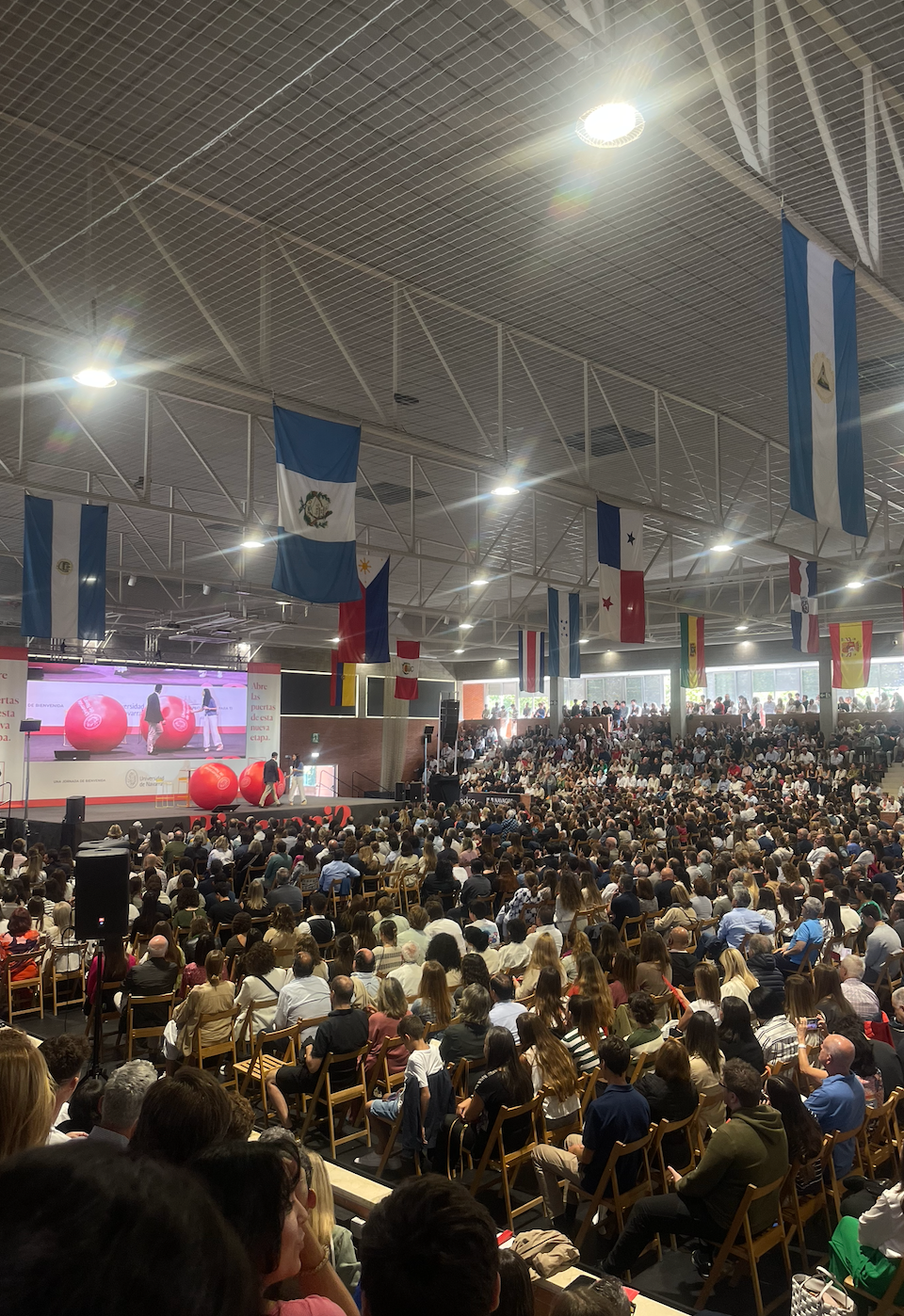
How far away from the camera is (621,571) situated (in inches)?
536

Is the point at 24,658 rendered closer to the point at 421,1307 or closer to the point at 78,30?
the point at 78,30

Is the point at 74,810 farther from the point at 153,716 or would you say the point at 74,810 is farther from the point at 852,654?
the point at 852,654

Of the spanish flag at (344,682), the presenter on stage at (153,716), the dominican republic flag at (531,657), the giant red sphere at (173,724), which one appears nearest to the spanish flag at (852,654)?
the dominican republic flag at (531,657)

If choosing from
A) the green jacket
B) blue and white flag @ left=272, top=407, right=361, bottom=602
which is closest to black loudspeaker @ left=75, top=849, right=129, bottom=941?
blue and white flag @ left=272, top=407, right=361, bottom=602

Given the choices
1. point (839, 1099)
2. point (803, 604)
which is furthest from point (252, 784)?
point (839, 1099)

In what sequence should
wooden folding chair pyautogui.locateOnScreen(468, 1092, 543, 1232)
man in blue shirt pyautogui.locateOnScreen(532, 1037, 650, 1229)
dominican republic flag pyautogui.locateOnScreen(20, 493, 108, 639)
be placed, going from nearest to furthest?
man in blue shirt pyautogui.locateOnScreen(532, 1037, 650, 1229) < wooden folding chair pyautogui.locateOnScreen(468, 1092, 543, 1232) < dominican republic flag pyautogui.locateOnScreen(20, 493, 108, 639)

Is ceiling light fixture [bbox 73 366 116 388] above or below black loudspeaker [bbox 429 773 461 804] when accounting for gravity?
above

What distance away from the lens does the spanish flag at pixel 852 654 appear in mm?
20875

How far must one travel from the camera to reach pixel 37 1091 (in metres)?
2.64

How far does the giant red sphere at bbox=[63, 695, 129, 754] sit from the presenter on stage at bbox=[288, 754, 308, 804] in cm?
583

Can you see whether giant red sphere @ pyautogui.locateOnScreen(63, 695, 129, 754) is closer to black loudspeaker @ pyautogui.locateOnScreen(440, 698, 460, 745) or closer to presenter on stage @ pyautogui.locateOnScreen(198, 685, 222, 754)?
presenter on stage @ pyautogui.locateOnScreen(198, 685, 222, 754)

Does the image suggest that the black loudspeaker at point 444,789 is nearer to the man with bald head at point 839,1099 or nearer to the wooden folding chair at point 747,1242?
the man with bald head at point 839,1099

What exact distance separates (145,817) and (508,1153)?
19.1 metres

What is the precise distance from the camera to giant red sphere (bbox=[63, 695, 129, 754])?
2512 cm
